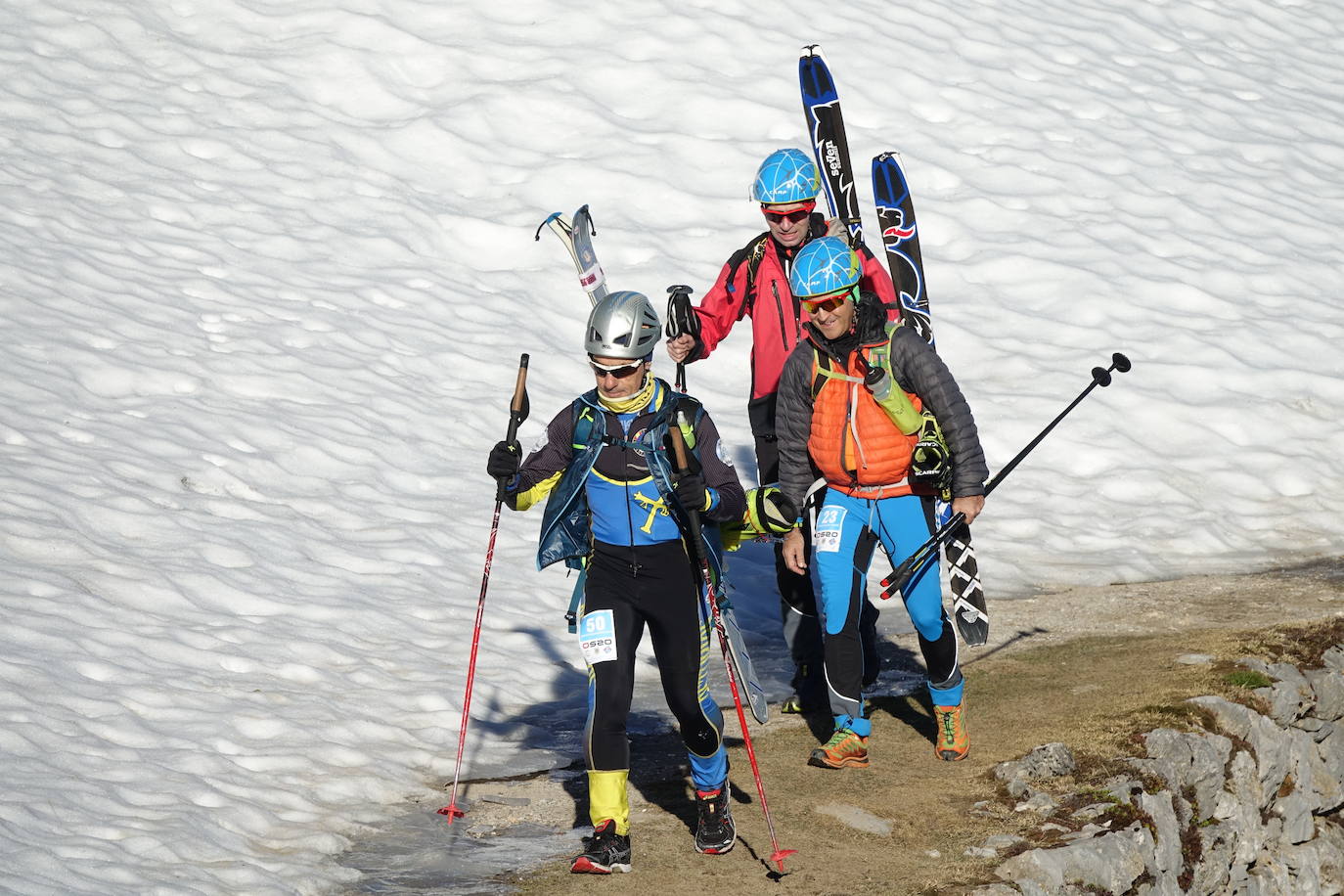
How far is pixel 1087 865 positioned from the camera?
7000 millimetres

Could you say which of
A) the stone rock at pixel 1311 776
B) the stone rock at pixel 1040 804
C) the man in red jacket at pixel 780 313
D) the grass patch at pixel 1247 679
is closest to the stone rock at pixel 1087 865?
the stone rock at pixel 1040 804

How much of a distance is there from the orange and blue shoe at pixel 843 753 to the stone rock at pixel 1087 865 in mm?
1379

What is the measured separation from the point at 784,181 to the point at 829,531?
2.09 m

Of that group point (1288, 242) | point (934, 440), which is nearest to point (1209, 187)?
point (1288, 242)

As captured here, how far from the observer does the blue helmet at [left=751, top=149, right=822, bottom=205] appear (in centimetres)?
858

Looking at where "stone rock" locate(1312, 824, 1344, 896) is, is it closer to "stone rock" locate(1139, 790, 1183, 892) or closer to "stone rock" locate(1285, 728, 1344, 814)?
"stone rock" locate(1285, 728, 1344, 814)

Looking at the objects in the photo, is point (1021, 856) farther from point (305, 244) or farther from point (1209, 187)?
point (1209, 187)

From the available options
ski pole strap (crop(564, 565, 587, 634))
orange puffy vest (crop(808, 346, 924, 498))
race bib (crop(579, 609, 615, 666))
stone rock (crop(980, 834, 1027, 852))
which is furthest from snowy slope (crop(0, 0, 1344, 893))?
stone rock (crop(980, 834, 1027, 852))

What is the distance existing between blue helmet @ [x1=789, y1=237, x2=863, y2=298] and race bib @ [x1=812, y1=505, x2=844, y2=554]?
1.19 metres

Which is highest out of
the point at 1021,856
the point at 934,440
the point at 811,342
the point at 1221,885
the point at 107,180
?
the point at 107,180

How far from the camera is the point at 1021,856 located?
680cm

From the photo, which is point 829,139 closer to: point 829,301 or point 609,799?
point 829,301

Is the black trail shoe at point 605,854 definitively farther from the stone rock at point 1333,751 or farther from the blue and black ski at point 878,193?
the stone rock at point 1333,751

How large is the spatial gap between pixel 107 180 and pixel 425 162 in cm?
343
